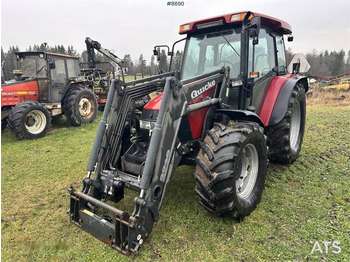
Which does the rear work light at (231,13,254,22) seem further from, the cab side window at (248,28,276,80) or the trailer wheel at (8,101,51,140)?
the trailer wheel at (8,101,51,140)

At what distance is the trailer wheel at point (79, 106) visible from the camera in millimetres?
8734

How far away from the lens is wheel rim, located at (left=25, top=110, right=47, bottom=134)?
748cm

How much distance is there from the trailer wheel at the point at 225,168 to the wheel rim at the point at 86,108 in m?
7.48

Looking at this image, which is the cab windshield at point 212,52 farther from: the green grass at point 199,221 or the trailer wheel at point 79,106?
the trailer wheel at point 79,106

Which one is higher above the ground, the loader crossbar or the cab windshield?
the cab windshield

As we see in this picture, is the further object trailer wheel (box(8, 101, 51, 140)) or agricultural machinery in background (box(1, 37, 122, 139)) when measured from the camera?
agricultural machinery in background (box(1, 37, 122, 139))

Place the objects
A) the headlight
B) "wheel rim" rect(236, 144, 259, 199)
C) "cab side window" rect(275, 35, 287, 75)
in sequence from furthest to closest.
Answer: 1. "cab side window" rect(275, 35, 287, 75)
2. "wheel rim" rect(236, 144, 259, 199)
3. the headlight

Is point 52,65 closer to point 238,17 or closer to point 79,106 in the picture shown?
point 79,106

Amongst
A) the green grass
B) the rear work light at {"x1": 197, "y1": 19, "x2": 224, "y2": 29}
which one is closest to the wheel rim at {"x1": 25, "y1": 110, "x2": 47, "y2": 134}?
the green grass

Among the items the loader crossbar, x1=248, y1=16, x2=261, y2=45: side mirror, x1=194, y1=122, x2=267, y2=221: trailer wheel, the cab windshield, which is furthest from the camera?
the cab windshield

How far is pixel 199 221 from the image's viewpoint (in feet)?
9.91

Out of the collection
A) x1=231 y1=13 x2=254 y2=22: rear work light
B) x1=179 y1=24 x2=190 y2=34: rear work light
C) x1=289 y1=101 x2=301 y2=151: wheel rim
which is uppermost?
x1=179 y1=24 x2=190 y2=34: rear work light

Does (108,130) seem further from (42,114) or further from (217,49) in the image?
(42,114)

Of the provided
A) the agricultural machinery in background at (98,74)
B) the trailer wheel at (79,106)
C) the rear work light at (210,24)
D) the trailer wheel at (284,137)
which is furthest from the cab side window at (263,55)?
the agricultural machinery in background at (98,74)
